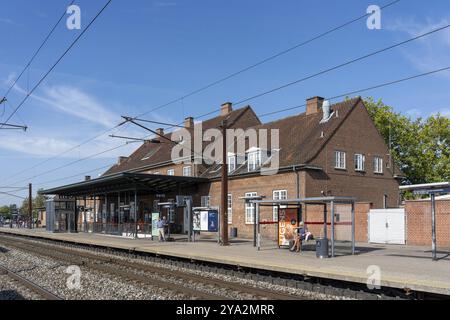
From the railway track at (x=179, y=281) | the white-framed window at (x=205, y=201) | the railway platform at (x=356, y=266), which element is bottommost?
the railway track at (x=179, y=281)

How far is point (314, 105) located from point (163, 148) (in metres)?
19.3

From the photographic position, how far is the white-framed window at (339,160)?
1316 inches

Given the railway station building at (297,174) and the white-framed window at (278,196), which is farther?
the railway station building at (297,174)

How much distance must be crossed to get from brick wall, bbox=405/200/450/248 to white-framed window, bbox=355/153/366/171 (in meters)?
9.59

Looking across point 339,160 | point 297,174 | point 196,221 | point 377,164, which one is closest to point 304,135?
point 339,160

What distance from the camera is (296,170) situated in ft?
102

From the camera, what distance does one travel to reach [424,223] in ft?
82.0

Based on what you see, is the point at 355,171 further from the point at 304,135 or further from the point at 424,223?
the point at 424,223

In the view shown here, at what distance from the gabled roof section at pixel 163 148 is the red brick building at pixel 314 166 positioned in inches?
180

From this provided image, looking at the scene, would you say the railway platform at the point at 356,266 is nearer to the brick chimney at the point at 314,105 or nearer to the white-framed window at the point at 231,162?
the white-framed window at the point at 231,162

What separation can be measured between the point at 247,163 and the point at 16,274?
21.2 m

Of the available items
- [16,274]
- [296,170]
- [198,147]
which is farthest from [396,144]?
[16,274]

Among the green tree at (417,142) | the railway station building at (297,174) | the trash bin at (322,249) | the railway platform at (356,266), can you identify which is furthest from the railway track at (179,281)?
the green tree at (417,142)
